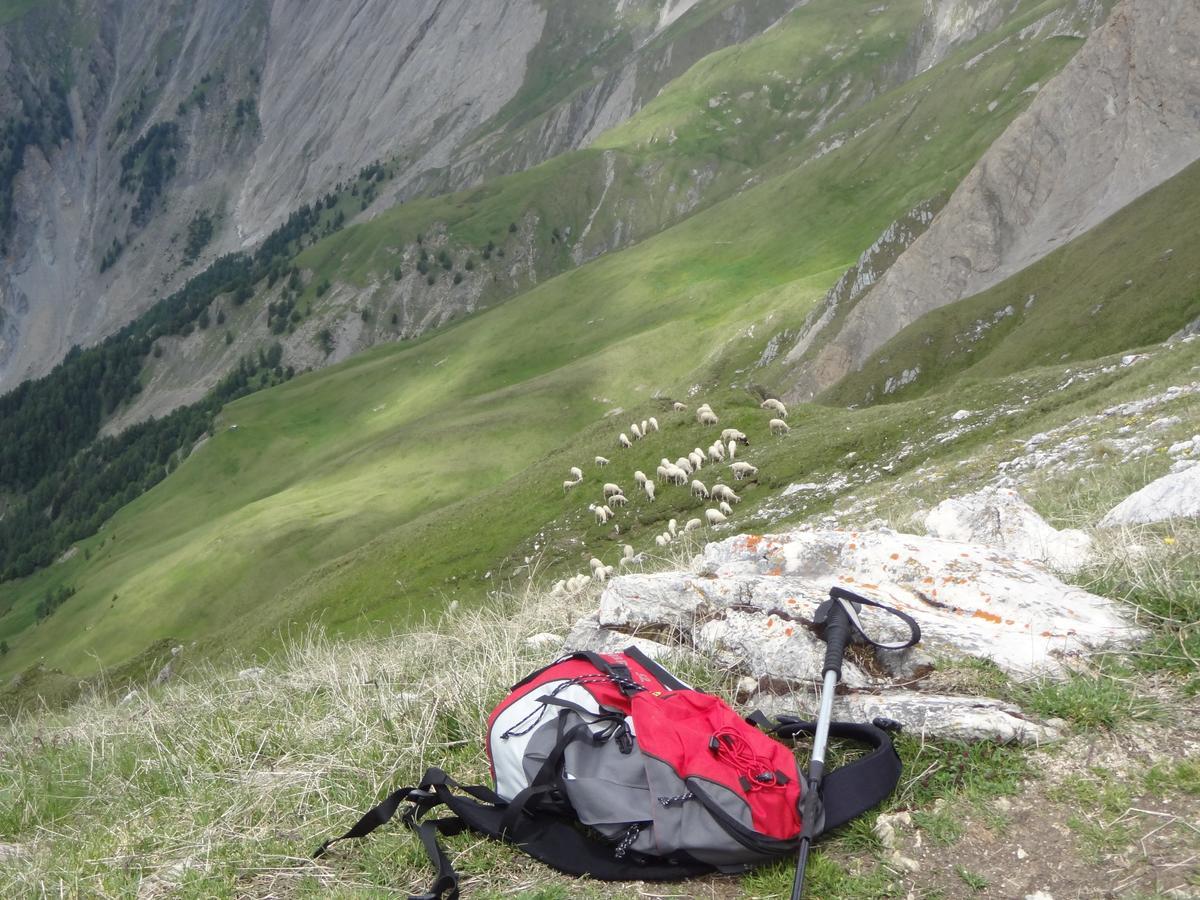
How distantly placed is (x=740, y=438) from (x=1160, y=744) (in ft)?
108

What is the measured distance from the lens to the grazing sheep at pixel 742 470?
3434cm

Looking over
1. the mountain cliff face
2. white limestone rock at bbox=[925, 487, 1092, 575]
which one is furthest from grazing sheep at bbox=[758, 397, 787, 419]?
white limestone rock at bbox=[925, 487, 1092, 575]

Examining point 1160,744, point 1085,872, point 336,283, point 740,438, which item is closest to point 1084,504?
point 1160,744

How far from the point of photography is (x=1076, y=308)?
40.5 meters

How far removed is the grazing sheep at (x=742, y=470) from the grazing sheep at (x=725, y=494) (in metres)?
0.97

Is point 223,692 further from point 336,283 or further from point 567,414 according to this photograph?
point 336,283

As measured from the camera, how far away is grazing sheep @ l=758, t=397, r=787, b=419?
3918 cm

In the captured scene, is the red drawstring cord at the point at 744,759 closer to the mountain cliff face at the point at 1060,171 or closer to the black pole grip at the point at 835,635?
the black pole grip at the point at 835,635

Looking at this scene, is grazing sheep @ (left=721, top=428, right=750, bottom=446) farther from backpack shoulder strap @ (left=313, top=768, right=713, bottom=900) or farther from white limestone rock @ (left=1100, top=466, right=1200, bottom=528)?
backpack shoulder strap @ (left=313, top=768, right=713, bottom=900)

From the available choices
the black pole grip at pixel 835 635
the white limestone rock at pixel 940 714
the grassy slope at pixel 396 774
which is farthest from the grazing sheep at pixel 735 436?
the white limestone rock at pixel 940 714

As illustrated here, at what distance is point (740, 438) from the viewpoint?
3797cm

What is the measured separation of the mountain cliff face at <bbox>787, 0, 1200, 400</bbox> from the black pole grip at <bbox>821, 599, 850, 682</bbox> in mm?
49905

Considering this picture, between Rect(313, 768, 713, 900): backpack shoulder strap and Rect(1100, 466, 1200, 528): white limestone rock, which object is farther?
Rect(1100, 466, 1200, 528): white limestone rock

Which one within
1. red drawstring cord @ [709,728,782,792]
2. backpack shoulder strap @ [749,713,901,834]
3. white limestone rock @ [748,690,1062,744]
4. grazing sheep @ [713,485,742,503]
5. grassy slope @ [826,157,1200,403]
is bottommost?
grassy slope @ [826,157,1200,403]
